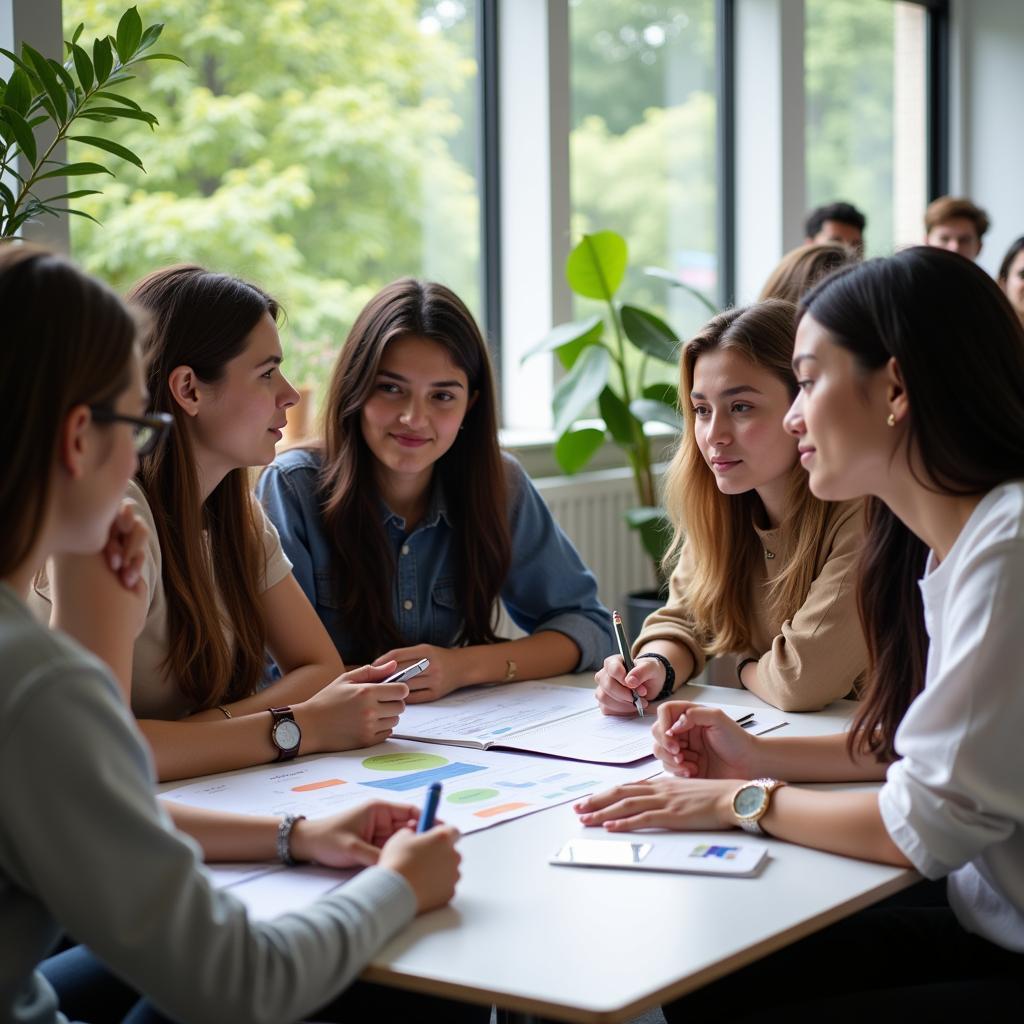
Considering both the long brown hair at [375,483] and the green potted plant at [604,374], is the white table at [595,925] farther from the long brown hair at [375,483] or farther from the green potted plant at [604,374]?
the green potted plant at [604,374]

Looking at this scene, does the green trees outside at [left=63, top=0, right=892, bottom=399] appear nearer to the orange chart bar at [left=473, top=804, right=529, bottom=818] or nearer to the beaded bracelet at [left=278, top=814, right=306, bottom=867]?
the orange chart bar at [left=473, top=804, right=529, bottom=818]

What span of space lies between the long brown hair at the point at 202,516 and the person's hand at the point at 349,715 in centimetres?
19

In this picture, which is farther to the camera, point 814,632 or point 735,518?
point 735,518

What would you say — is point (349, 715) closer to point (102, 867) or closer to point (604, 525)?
point (102, 867)

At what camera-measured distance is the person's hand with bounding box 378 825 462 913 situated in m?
1.30

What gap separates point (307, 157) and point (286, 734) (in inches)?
123

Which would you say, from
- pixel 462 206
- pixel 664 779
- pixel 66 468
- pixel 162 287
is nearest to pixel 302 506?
pixel 162 287

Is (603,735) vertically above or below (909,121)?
below

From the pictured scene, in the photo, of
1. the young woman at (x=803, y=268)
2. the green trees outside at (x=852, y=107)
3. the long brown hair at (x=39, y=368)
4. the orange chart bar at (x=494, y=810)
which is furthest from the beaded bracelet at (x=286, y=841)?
the green trees outside at (x=852, y=107)

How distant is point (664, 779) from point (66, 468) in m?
0.82

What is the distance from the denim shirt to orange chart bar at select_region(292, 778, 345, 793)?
2.38 feet

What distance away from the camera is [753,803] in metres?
1.53

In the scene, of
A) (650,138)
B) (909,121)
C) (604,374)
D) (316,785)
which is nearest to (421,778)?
(316,785)

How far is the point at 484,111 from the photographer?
471cm
